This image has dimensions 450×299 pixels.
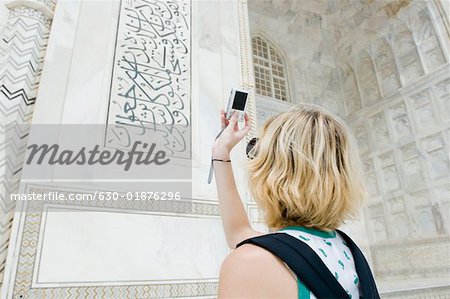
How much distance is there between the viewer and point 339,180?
67 centimetres

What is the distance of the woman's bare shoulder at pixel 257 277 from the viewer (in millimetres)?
502

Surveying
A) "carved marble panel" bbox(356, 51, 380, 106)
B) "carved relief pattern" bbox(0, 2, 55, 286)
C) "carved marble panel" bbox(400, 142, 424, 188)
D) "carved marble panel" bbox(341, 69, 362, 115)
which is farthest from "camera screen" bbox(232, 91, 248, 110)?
"carved marble panel" bbox(341, 69, 362, 115)

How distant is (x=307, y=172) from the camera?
2.17ft

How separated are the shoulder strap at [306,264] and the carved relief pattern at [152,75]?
1529mm

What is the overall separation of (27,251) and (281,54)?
4880 millimetres

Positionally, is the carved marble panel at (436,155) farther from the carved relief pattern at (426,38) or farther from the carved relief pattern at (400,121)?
the carved relief pattern at (426,38)

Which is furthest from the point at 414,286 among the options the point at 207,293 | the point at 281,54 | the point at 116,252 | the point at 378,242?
the point at 281,54

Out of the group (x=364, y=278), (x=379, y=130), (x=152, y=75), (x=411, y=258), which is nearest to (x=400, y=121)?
(x=379, y=130)

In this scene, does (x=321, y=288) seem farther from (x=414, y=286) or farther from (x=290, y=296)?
(x=414, y=286)

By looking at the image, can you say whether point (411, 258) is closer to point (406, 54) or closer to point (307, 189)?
point (406, 54)

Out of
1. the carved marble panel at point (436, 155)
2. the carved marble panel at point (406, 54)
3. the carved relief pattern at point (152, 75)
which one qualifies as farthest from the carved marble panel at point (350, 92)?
the carved relief pattern at point (152, 75)

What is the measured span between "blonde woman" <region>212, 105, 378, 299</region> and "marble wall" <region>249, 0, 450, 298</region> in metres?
2.99

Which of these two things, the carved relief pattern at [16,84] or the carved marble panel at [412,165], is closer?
the carved relief pattern at [16,84]

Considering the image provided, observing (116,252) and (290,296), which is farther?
(116,252)
